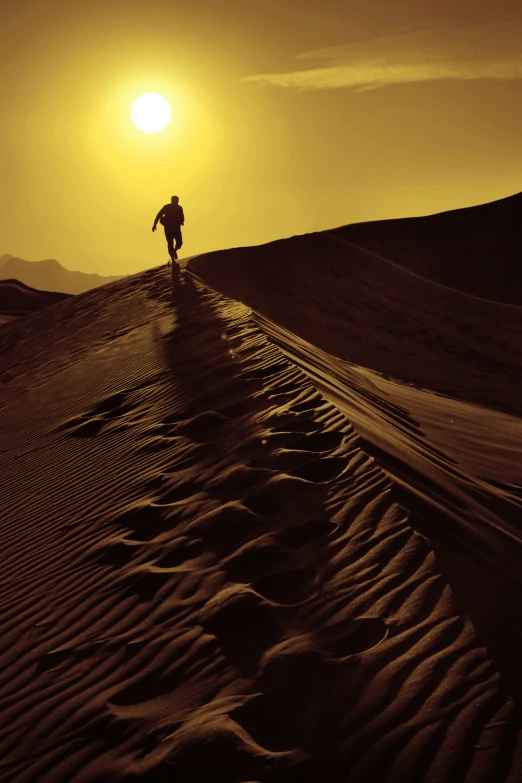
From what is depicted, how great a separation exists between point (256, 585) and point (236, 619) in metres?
0.28

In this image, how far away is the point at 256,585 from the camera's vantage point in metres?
4.04

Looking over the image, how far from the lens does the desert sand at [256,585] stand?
9.85 feet

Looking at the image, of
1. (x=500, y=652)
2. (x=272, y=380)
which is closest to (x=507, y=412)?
(x=272, y=380)

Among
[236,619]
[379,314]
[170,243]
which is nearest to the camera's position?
[236,619]

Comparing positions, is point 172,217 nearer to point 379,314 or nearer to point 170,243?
point 170,243

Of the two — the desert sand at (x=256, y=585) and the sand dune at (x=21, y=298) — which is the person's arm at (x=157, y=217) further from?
the sand dune at (x=21, y=298)

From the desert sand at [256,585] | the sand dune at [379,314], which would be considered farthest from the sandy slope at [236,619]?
the sand dune at [379,314]

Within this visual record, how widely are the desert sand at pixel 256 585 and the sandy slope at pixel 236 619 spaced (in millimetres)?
11

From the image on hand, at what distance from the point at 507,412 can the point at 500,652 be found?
10036mm

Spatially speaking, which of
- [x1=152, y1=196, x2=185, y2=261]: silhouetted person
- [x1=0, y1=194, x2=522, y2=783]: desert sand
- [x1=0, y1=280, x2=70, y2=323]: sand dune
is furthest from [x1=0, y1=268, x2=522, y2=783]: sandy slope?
[x1=0, y1=280, x2=70, y2=323]: sand dune

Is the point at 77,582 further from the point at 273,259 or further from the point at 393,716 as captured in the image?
the point at 273,259

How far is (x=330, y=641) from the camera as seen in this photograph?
347cm

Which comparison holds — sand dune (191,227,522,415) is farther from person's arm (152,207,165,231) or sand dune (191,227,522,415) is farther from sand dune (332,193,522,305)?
sand dune (332,193,522,305)

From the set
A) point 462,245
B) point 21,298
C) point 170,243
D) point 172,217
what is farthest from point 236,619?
point 462,245
